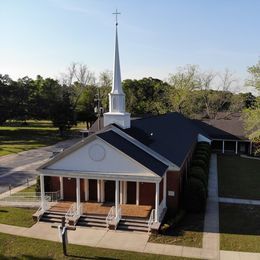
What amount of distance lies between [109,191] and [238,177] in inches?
593

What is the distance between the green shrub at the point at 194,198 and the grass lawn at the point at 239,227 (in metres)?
1.42

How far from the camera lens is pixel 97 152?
2052cm

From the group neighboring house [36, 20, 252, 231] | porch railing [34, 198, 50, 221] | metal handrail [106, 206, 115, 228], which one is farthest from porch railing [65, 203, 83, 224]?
metal handrail [106, 206, 115, 228]

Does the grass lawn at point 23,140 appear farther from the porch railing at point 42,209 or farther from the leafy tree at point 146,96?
the porch railing at point 42,209

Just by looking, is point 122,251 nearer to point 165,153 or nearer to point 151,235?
point 151,235

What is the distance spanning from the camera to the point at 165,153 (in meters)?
23.0

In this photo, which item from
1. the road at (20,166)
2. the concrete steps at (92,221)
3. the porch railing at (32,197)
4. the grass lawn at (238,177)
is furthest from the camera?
the road at (20,166)

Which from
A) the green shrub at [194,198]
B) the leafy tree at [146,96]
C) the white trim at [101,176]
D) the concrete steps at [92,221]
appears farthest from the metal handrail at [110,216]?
the leafy tree at [146,96]

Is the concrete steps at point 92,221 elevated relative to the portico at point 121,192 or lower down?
lower down

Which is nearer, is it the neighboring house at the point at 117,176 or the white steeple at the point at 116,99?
the neighboring house at the point at 117,176

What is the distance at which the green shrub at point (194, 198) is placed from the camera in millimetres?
22172

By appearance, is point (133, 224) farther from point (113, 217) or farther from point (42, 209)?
point (42, 209)

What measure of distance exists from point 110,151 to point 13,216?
7.50 metres

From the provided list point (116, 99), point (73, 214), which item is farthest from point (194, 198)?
point (116, 99)
